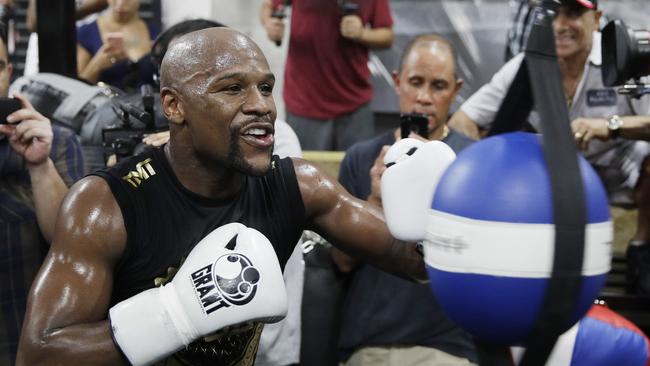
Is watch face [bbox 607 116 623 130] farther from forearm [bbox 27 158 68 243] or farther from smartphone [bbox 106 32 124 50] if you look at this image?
smartphone [bbox 106 32 124 50]

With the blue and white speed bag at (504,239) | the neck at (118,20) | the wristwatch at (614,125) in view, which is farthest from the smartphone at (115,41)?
the blue and white speed bag at (504,239)

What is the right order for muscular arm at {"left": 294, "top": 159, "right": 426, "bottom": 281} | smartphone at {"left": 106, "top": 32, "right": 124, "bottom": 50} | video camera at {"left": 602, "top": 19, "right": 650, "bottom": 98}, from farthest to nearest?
1. smartphone at {"left": 106, "top": 32, "right": 124, "bottom": 50}
2. video camera at {"left": 602, "top": 19, "right": 650, "bottom": 98}
3. muscular arm at {"left": 294, "top": 159, "right": 426, "bottom": 281}

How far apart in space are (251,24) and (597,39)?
265 cm

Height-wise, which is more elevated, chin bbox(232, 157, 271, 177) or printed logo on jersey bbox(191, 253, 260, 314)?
chin bbox(232, 157, 271, 177)

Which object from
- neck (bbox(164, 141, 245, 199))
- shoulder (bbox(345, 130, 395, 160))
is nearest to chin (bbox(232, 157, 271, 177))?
neck (bbox(164, 141, 245, 199))

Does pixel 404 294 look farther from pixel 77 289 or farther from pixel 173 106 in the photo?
pixel 77 289

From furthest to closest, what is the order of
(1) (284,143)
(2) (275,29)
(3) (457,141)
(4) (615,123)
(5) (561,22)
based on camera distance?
(2) (275,29), (5) (561,22), (4) (615,123), (3) (457,141), (1) (284,143)

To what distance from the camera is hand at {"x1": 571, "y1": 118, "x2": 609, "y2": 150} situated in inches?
138

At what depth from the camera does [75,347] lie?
84.0 inches

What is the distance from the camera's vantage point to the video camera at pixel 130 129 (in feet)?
9.93

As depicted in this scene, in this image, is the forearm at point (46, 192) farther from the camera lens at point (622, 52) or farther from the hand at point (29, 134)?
the camera lens at point (622, 52)

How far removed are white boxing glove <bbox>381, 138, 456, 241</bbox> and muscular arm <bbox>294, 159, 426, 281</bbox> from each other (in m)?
0.17

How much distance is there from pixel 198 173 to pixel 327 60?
97.7 inches

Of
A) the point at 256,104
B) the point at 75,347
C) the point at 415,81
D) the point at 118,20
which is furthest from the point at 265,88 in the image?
the point at 118,20
